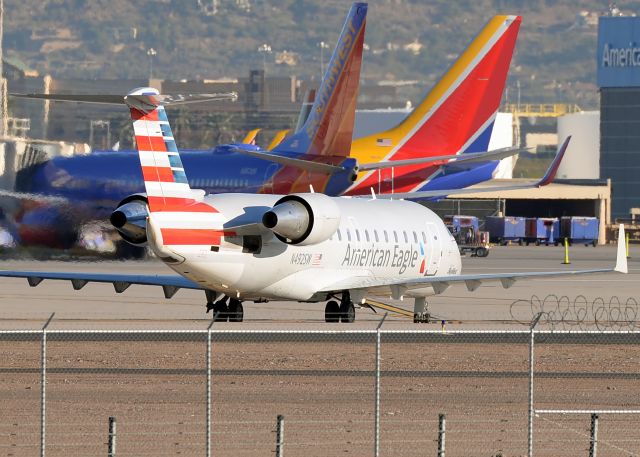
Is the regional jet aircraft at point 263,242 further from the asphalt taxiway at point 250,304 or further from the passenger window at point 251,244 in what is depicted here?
the asphalt taxiway at point 250,304

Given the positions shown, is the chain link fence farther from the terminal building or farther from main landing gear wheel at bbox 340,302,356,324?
the terminal building

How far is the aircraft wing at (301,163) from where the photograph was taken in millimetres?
46594

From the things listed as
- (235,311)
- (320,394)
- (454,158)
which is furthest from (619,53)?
(320,394)

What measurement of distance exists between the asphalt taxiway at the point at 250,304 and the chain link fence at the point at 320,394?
2.97 meters

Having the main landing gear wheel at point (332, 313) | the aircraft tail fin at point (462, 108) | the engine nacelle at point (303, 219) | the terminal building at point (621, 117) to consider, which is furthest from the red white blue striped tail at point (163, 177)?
the terminal building at point (621, 117)

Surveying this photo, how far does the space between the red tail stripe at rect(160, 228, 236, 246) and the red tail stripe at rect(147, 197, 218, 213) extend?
407mm

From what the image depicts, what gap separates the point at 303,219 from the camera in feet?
112

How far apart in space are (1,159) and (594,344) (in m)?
25.5

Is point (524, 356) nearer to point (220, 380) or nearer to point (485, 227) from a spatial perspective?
point (220, 380)

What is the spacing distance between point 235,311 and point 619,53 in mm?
152671

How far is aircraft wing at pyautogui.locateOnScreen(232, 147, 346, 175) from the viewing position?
4659cm

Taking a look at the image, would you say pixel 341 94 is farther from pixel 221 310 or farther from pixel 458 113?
pixel 221 310

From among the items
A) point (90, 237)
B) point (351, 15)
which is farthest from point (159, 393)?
point (351, 15)

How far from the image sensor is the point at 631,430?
22.4 m
